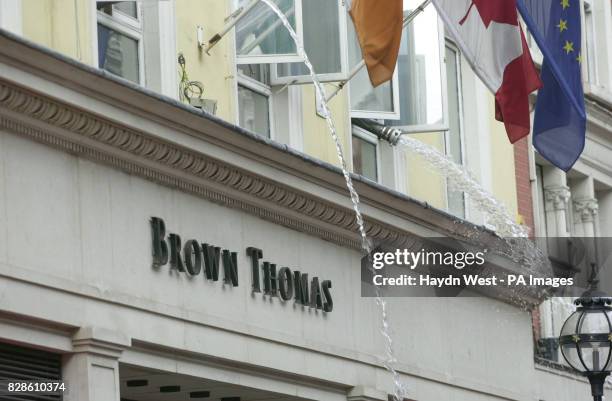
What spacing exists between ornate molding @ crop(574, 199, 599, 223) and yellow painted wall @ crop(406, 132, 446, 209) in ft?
19.8

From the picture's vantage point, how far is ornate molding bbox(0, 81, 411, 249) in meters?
13.9

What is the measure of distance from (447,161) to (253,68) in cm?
457

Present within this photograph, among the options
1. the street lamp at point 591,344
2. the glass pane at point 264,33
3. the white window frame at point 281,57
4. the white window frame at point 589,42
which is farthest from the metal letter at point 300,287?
the white window frame at point 589,42

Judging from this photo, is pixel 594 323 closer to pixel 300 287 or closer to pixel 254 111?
pixel 300 287

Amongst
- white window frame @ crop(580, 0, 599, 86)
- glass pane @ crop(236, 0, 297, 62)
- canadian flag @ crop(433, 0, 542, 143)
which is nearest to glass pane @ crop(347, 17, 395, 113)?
glass pane @ crop(236, 0, 297, 62)

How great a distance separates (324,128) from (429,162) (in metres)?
3.01

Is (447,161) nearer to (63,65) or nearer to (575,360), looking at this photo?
(575,360)

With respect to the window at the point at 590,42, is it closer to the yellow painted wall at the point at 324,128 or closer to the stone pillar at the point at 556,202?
the stone pillar at the point at 556,202

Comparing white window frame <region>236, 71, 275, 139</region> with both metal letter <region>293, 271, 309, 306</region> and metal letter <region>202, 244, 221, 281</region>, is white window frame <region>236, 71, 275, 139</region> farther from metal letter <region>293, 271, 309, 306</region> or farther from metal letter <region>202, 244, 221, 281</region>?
metal letter <region>202, 244, 221, 281</region>

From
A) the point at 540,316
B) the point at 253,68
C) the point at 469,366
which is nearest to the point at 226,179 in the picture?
the point at 253,68

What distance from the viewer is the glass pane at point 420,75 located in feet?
70.4

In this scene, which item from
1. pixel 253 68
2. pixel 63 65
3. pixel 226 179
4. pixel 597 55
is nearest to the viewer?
pixel 63 65

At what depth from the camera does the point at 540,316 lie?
26.2m

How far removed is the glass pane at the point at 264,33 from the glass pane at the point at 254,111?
0.48 metres
